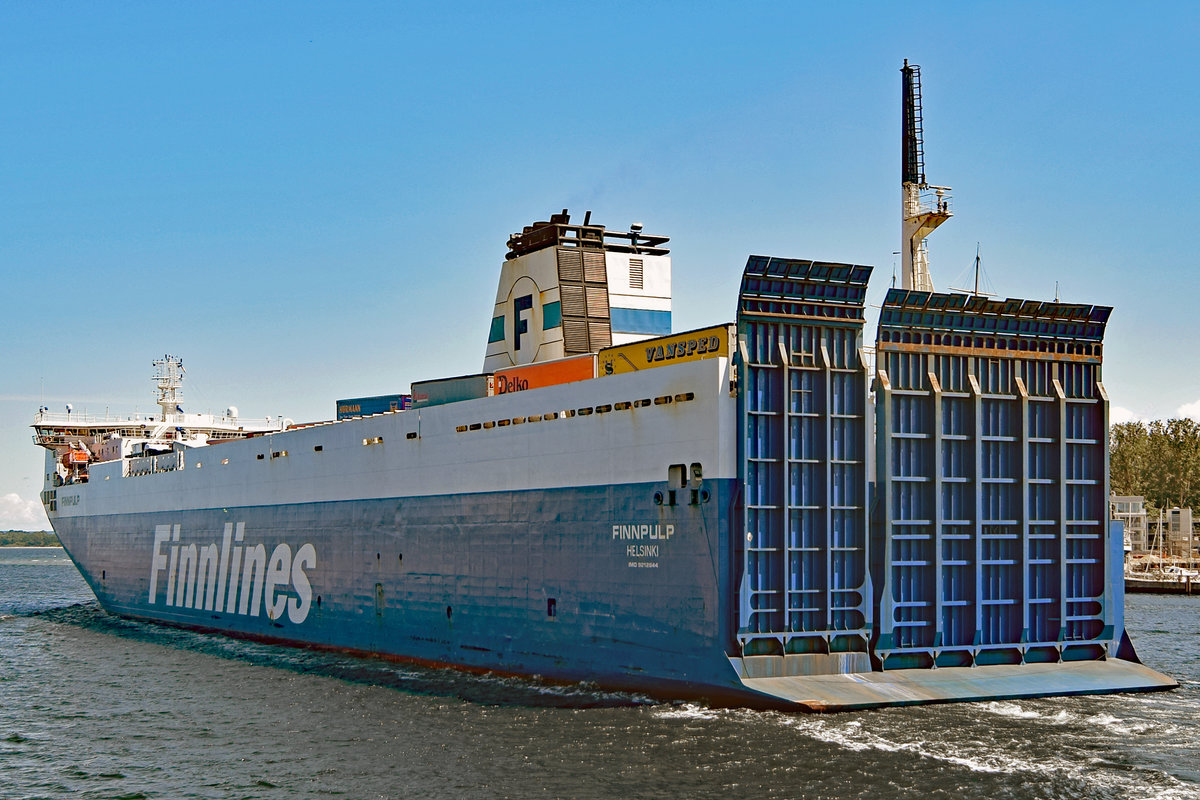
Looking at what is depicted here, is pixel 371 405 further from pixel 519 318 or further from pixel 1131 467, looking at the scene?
pixel 1131 467

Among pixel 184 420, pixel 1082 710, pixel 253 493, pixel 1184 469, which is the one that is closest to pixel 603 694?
pixel 1082 710

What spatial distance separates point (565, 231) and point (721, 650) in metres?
13.2

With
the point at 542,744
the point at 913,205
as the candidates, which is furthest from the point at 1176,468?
the point at 542,744

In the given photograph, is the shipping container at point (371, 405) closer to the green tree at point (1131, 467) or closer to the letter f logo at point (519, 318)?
the letter f logo at point (519, 318)

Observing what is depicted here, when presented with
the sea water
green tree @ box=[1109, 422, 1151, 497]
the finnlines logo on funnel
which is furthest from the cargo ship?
green tree @ box=[1109, 422, 1151, 497]

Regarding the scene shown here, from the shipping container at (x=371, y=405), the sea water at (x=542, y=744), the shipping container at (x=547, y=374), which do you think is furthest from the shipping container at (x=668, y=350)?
the shipping container at (x=371, y=405)

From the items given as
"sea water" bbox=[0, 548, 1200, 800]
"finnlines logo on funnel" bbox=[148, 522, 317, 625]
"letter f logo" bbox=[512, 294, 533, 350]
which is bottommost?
"sea water" bbox=[0, 548, 1200, 800]

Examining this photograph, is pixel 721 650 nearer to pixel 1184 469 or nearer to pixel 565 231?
pixel 565 231

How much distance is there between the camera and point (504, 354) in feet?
101

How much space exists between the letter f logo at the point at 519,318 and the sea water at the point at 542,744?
8.96 meters

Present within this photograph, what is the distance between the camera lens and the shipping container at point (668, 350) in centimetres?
2059

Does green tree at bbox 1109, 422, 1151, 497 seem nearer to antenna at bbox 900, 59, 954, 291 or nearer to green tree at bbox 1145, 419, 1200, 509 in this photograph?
green tree at bbox 1145, 419, 1200, 509

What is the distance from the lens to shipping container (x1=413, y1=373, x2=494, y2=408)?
27.7 meters

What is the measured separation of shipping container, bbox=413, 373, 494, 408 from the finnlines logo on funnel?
6311 millimetres
